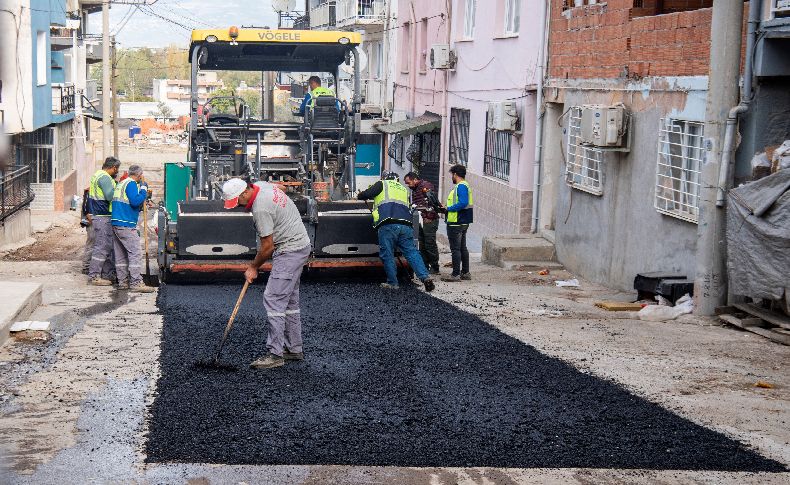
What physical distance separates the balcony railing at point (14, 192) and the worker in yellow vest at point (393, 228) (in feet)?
33.8

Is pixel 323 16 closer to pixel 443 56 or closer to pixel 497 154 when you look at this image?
pixel 443 56

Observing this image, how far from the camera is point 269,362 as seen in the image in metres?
7.73

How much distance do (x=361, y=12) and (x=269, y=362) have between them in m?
29.5

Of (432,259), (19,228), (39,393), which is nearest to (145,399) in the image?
(39,393)

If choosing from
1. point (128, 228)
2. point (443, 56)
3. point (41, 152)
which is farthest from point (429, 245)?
point (41, 152)

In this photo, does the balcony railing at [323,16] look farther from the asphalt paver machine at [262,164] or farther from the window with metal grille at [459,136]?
the asphalt paver machine at [262,164]

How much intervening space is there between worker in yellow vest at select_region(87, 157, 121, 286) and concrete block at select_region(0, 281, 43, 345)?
74.3 inches

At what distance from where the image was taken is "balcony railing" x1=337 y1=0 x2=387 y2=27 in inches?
1355

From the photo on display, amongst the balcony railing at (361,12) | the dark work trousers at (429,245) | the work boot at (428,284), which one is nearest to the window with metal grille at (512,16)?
the dark work trousers at (429,245)

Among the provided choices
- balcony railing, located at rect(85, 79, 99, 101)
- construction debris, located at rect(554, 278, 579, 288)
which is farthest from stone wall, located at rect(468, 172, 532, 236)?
balcony railing, located at rect(85, 79, 99, 101)

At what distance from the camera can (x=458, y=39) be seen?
77.8 feet

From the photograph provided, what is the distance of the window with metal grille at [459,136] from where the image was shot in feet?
77.2

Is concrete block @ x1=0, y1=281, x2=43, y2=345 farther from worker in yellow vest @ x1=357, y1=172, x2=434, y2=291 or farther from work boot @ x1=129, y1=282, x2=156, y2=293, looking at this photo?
worker in yellow vest @ x1=357, y1=172, x2=434, y2=291

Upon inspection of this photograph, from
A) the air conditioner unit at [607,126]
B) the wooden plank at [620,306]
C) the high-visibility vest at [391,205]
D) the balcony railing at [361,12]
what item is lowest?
the wooden plank at [620,306]
